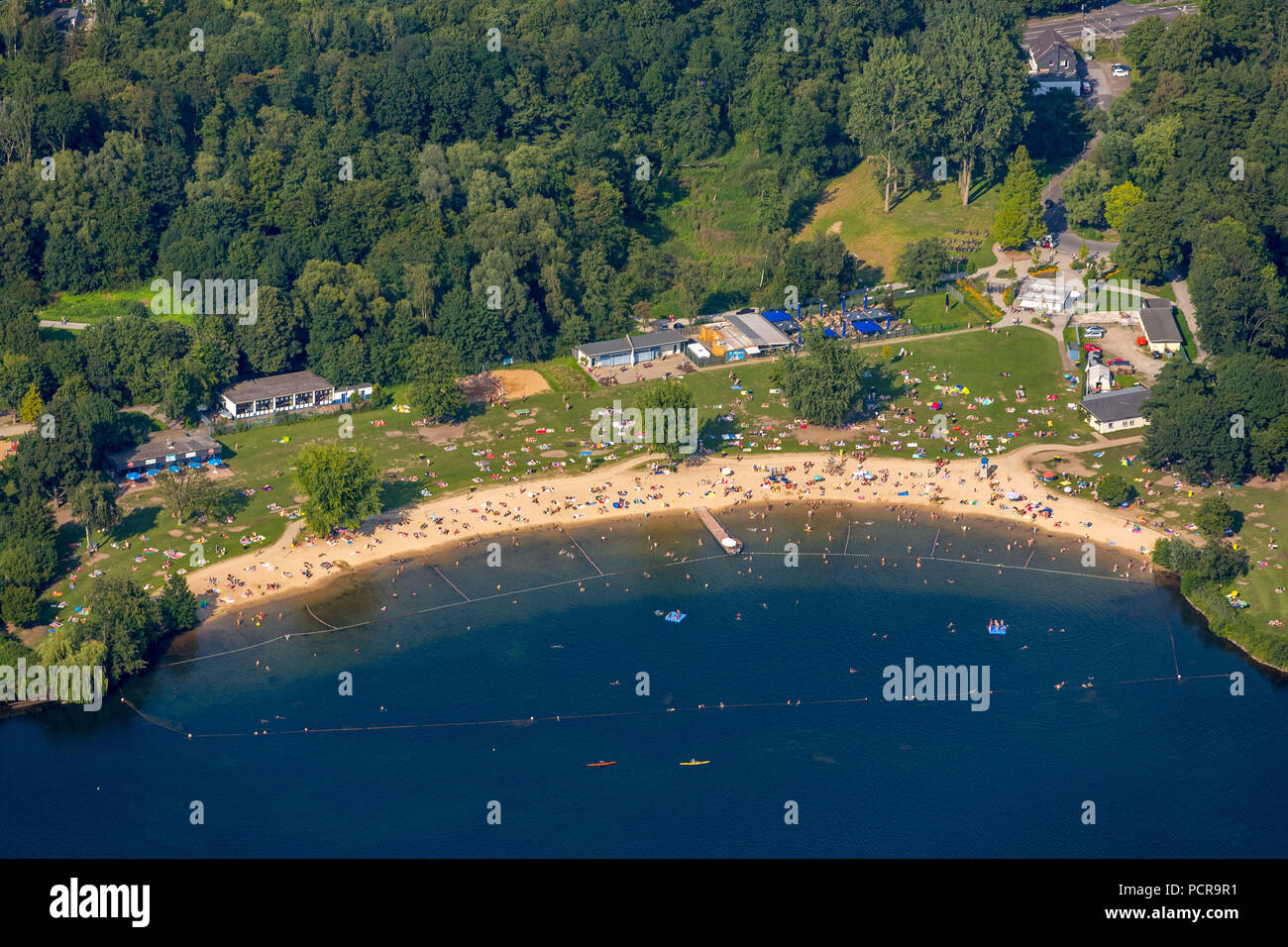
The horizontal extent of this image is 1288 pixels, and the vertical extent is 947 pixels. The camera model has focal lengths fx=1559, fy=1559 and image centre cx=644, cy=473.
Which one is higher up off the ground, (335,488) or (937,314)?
(937,314)

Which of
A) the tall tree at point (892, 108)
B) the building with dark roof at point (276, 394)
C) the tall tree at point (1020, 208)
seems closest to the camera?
the building with dark roof at point (276, 394)

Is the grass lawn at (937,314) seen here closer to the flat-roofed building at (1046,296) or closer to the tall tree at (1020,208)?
the flat-roofed building at (1046,296)

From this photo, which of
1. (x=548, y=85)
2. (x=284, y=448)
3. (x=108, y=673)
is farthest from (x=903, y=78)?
(x=108, y=673)

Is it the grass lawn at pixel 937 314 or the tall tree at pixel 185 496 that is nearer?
the tall tree at pixel 185 496

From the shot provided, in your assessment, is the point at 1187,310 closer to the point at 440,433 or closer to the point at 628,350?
the point at 628,350

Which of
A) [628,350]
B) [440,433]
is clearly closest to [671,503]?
[440,433]

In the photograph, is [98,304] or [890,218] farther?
[890,218]

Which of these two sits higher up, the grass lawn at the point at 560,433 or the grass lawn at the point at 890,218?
the grass lawn at the point at 890,218

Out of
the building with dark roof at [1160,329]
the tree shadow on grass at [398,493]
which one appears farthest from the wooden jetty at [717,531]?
the building with dark roof at [1160,329]
